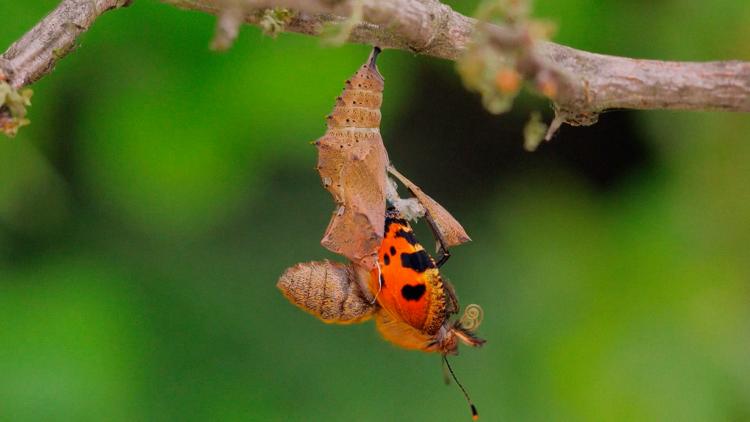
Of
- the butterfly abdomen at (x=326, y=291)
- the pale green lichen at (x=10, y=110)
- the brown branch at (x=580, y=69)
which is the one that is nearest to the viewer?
the pale green lichen at (x=10, y=110)

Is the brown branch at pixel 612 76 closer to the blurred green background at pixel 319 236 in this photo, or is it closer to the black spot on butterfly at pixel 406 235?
the black spot on butterfly at pixel 406 235

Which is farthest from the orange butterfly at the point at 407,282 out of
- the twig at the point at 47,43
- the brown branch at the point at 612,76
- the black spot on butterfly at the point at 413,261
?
the twig at the point at 47,43

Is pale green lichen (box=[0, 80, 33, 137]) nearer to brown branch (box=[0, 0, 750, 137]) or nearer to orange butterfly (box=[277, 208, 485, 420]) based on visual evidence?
brown branch (box=[0, 0, 750, 137])

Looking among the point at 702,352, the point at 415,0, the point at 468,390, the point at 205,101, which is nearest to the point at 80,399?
the point at 205,101

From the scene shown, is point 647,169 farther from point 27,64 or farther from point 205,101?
point 27,64

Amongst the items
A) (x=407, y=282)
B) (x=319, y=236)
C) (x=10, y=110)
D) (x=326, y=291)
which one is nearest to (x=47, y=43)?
(x=10, y=110)
